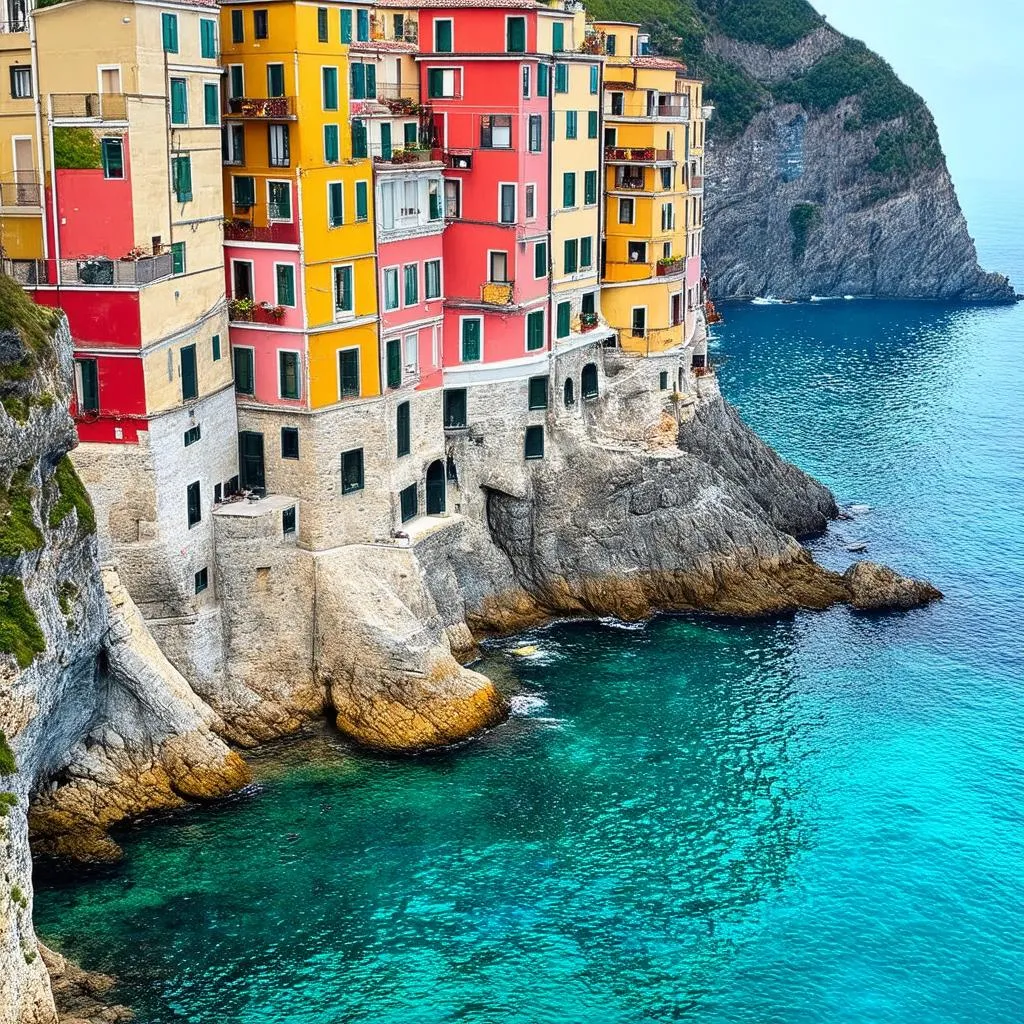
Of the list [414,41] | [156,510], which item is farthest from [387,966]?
[414,41]

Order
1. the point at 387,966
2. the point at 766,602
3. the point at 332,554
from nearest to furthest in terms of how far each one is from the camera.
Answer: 1. the point at 387,966
2. the point at 332,554
3. the point at 766,602

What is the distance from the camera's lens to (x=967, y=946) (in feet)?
174

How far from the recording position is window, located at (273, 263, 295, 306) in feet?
208

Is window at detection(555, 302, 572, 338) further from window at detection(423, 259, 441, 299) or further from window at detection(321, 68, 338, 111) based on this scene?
window at detection(321, 68, 338, 111)

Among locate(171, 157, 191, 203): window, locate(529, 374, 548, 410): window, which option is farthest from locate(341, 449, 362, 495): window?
locate(529, 374, 548, 410): window

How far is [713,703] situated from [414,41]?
116 ft

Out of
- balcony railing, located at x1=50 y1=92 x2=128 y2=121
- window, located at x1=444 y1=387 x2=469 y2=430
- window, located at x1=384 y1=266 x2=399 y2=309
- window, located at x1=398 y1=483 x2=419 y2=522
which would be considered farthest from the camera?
window, located at x1=444 y1=387 x2=469 y2=430

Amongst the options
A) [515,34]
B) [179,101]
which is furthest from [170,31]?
[515,34]

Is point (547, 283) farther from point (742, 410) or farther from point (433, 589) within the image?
point (742, 410)

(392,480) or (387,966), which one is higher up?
(392,480)

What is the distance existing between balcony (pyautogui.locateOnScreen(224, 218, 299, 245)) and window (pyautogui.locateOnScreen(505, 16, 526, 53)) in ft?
50.6

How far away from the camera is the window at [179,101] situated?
192 feet

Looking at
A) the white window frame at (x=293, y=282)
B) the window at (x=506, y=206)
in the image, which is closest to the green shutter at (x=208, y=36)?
the white window frame at (x=293, y=282)

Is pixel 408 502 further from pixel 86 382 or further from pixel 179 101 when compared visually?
pixel 179 101
